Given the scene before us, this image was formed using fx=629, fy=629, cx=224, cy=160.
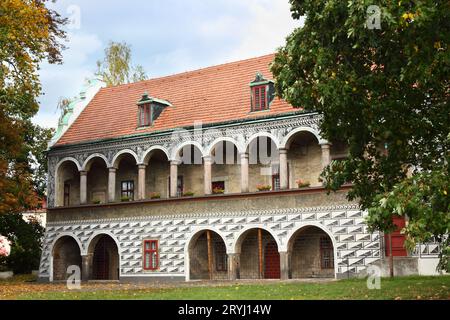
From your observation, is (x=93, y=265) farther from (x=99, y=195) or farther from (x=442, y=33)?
(x=442, y=33)

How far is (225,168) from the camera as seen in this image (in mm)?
28766

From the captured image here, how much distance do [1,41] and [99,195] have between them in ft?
43.1

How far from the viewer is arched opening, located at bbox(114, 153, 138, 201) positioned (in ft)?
103

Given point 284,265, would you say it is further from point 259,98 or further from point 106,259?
→ point 106,259

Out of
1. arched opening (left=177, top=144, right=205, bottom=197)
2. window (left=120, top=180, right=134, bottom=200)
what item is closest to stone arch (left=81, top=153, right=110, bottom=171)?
window (left=120, top=180, right=134, bottom=200)

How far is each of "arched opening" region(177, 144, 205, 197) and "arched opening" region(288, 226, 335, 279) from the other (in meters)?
5.48

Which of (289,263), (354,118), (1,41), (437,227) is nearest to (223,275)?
(289,263)

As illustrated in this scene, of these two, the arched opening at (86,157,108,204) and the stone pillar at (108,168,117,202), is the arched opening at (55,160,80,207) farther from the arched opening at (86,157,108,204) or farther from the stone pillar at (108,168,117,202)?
the stone pillar at (108,168,117,202)

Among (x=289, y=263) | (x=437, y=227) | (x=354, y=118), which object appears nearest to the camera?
(x=437, y=227)

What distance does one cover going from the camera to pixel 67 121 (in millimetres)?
33219

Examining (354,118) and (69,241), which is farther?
(69,241)

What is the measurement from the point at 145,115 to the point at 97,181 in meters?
5.01

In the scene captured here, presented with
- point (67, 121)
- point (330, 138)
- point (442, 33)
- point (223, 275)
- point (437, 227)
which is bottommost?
point (223, 275)

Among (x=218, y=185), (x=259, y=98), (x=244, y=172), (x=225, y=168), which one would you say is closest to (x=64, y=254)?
(x=218, y=185)
